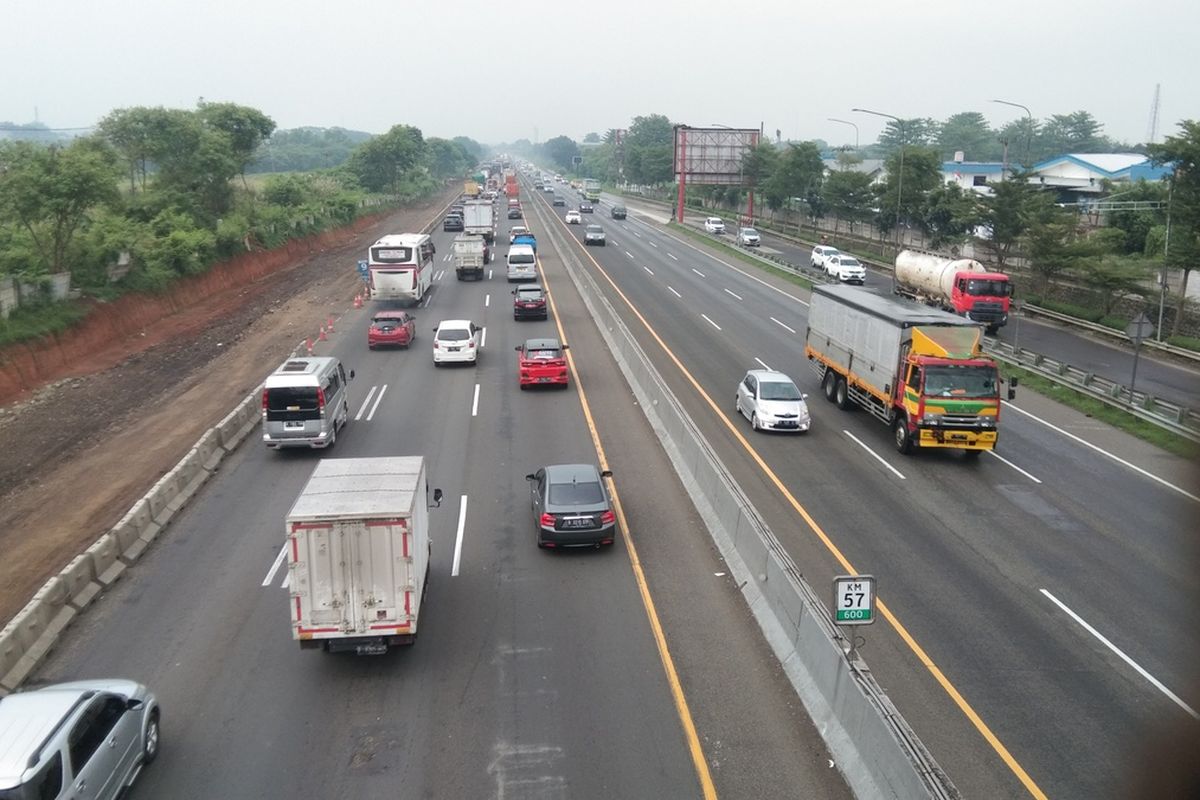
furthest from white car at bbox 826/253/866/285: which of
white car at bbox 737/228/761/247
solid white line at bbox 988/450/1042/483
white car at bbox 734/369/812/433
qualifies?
solid white line at bbox 988/450/1042/483

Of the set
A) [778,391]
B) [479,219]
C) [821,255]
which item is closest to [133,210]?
[479,219]

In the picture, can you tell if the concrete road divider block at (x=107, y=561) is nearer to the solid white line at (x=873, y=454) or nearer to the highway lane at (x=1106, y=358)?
the solid white line at (x=873, y=454)

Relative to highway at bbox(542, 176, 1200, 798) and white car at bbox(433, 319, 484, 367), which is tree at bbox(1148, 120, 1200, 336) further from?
white car at bbox(433, 319, 484, 367)

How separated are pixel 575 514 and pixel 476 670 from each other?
183 inches

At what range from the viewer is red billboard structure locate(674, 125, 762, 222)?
91.7 metres

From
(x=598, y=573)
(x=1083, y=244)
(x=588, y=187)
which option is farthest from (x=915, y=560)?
(x=588, y=187)

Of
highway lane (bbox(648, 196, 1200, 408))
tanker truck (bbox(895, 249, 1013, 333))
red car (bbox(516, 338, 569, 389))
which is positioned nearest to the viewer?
red car (bbox(516, 338, 569, 389))

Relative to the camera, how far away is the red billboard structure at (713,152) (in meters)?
91.7

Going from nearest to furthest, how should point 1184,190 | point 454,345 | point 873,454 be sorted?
point 873,454
point 454,345
point 1184,190

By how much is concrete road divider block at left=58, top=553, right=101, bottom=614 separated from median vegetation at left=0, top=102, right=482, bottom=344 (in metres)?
23.3

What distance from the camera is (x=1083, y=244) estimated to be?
4750 cm

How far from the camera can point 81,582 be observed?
16531 millimetres

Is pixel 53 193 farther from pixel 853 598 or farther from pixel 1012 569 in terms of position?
pixel 853 598

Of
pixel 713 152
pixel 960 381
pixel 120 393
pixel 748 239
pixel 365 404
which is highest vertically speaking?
pixel 713 152
